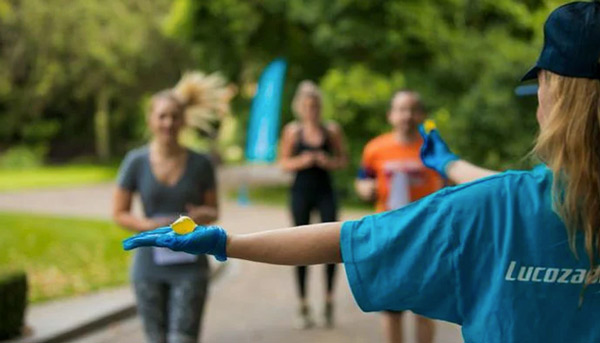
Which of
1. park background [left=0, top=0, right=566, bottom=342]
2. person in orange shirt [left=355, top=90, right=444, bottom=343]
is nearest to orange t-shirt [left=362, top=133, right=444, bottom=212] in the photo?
person in orange shirt [left=355, top=90, right=444, bottom=343]

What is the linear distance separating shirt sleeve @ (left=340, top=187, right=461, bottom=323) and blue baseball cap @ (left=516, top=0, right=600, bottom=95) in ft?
1.20

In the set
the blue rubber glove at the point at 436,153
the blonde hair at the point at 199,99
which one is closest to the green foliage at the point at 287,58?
the blue rubber glove at the point at 436,153

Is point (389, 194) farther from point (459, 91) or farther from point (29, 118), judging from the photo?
point (29, 118)

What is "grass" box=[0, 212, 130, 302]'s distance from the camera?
9320 millimetres

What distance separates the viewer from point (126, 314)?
313 inches

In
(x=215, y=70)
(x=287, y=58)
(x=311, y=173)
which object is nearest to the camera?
(x=311, y=173)

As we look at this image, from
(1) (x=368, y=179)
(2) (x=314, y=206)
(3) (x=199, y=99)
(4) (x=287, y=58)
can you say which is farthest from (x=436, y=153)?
(4) (x=287, y=58)

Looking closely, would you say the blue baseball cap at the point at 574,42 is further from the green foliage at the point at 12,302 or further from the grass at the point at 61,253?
the grass at the point at 61,253

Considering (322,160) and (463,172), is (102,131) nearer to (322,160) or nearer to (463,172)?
(322,160)

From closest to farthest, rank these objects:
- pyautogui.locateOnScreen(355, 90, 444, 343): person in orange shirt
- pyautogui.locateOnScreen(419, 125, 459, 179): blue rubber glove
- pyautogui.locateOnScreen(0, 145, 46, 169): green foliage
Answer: pyautogui.locateOnScreen(419, 125, 459, 179): blue rubber glove
pyautogui.locateOnScreen(355, 90, 444, 343): person in orange shirt
pyautogui.locateOnScreen(0, 145, 46, 169): green foliage

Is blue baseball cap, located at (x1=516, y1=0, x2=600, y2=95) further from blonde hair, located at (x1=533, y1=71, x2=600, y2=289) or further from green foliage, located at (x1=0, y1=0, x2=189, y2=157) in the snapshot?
green foliage, located at (x1=0, y1=0, x2=189, y2=157)

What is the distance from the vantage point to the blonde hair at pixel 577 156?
175 centimetres

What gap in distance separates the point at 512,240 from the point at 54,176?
30.7m

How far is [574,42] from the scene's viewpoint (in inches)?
70.9
